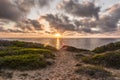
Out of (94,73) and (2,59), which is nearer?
(94,73)

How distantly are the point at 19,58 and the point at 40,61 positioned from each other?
8.62 feet

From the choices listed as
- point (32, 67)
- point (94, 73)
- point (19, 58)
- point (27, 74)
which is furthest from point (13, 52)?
point (94, 73)

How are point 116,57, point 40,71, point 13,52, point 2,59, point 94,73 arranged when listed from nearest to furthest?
1. point 94,73
2. point 40,71
3. point 2,59
4. point 116,57
5. point 13,52

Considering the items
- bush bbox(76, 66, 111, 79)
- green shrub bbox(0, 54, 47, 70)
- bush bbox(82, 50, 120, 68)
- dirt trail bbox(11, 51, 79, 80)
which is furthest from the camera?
bush bbox(82, 50, 120, 68)

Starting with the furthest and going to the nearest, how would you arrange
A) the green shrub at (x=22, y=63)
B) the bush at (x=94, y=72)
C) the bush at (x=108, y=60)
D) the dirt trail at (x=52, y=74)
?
the bush at (x=108, y=60) → the green shrub at (x=22, y=63) → the bush at (x=94, y=72) → the dirt trail at (x=52, y=74)

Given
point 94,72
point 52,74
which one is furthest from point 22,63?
point 94,72

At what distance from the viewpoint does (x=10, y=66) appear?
27453 millimetres

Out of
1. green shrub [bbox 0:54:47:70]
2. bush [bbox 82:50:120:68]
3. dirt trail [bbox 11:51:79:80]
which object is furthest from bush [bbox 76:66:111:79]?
bush [bbox 82:50:120:68]

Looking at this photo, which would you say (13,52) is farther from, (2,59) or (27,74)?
(27,74)

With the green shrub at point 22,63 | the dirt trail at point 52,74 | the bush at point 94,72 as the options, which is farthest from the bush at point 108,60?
the green shrub at point 22,63

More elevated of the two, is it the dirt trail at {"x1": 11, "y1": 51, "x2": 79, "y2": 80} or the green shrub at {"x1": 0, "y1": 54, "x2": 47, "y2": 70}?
the green shrub at {"x1": 0, "y1": 54, "x2": 47, "y2": 70}

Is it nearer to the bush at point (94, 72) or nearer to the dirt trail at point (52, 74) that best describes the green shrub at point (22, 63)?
the dirt trail at point (52, 74)

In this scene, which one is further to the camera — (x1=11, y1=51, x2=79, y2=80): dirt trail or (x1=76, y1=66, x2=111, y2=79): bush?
(x1=76, y1=66, x2=111, y2=79): bush

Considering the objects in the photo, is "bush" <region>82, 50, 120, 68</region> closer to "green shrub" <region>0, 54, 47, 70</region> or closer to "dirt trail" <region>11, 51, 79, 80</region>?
"dirt trail" <region>11, 51, 79, 80</region>
